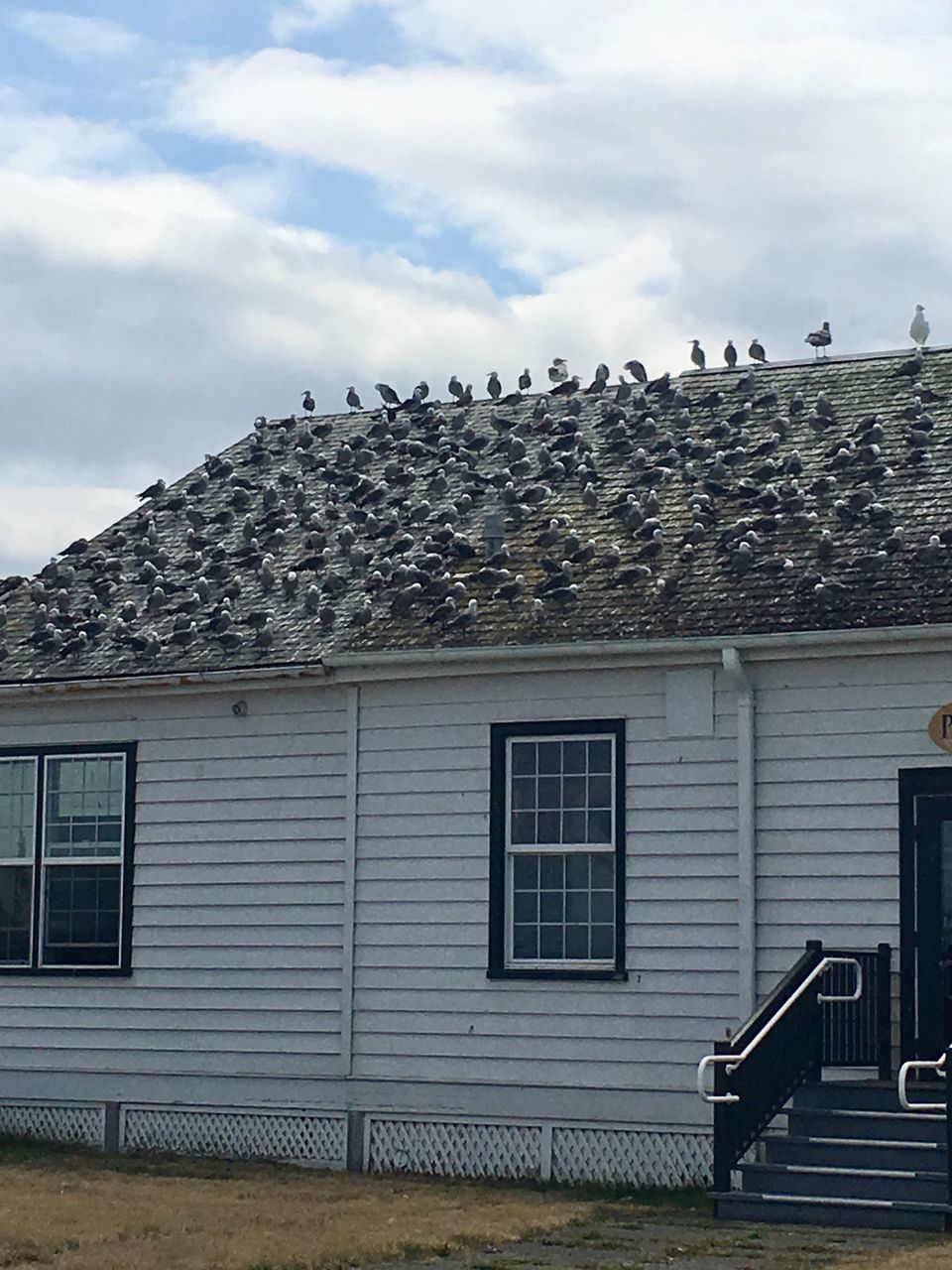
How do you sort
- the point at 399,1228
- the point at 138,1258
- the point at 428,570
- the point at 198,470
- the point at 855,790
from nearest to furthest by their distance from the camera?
1. the point at 138,1258
2. the point at 399,1228
3. the point at 855,790
4. the point at 428,570
5. the point at 198,470

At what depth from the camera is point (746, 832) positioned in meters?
14.5

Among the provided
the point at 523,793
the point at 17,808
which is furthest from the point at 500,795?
the point at 17,808

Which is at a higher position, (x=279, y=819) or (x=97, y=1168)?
(x=279, y=819)

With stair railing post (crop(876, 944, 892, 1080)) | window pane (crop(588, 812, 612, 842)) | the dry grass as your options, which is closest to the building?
window pane (crop(588, 812, 612, 842))

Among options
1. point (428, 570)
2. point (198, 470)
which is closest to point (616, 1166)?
point (428, 570)

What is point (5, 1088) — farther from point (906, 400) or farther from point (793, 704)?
point (906, 400)

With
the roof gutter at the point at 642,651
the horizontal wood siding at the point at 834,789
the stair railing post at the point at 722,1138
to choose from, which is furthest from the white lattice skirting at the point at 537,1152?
the roof gutter at the point at 642,651

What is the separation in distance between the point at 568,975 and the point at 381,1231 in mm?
3590

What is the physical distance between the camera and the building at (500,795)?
1453 cm

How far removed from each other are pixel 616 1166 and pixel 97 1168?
367cm

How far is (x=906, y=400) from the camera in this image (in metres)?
17.6

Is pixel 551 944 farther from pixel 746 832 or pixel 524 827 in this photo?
pixel 746 832

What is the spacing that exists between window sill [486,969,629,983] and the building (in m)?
0.03

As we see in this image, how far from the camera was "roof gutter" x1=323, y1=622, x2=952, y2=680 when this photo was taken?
46.7 ft
